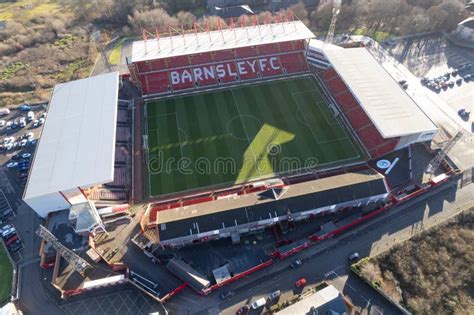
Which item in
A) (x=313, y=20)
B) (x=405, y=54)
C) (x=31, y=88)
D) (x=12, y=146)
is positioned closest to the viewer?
(x=12, y=146)

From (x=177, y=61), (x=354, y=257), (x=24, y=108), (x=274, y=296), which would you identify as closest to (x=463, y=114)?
(x=354, y=257)

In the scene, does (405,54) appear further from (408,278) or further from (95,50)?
(95,50)

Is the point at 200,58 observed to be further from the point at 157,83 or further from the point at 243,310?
the point at 243,310

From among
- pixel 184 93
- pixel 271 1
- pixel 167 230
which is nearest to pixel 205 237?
pixel 167 230

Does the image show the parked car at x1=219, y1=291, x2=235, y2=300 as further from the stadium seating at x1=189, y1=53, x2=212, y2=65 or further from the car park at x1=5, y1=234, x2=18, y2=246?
the stadium seating at x1=189, y1=53, x2=212, y2=65

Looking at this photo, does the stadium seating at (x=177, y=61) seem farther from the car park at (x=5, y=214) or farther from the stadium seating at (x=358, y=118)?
the car park at (x=5, y=214)
